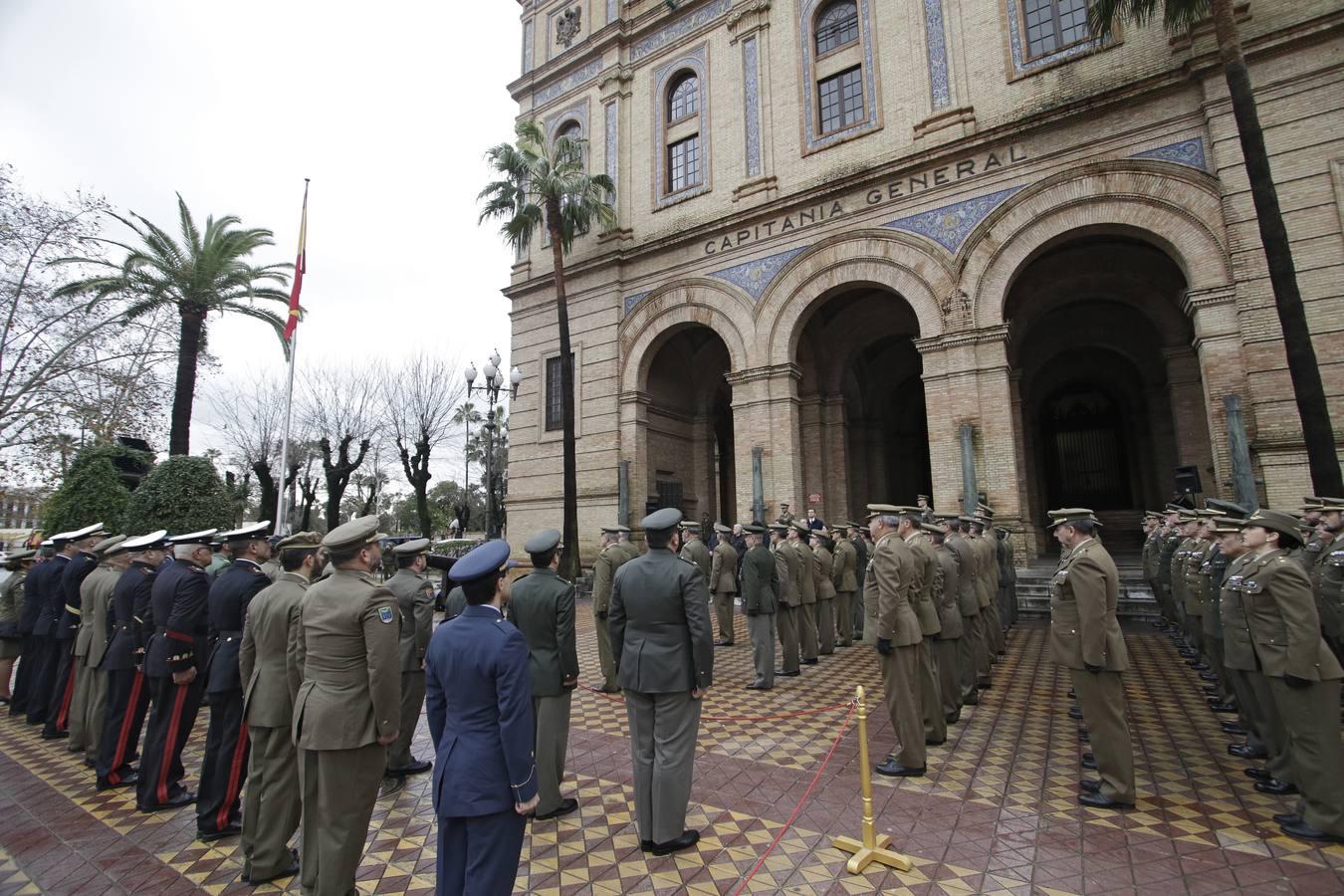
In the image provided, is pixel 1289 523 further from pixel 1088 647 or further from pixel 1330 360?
pixel 1330 360

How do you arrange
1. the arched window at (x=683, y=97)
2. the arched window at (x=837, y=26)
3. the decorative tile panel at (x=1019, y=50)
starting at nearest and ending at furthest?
the decorative tile panel at (x=1019, y=50), the arched window at (x=837, y=26), the arched window at (x=683, y=97)

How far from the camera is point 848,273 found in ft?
51.9

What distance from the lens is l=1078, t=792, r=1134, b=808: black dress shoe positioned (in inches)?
175

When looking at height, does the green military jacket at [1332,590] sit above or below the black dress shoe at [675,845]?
above

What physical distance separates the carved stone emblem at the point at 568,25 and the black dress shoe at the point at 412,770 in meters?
23.7

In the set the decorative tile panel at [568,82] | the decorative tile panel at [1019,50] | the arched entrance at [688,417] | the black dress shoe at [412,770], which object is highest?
the decorative tile panel at [568,82]

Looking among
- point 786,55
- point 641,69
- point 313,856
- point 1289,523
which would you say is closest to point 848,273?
point 786,55

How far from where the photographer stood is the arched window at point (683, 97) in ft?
64.5

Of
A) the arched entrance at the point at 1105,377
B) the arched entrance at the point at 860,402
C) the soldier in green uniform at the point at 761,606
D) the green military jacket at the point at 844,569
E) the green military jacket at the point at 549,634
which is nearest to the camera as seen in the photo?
the green military jacket at the point at 549,634

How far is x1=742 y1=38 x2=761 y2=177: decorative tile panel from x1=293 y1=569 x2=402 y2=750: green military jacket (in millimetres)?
17101

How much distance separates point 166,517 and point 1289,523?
16.0m

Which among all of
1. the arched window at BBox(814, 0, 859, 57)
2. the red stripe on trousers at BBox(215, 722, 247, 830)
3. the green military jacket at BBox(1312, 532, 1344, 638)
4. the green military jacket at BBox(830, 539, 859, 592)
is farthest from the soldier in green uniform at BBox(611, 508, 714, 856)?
the arched window at BBox(814, 0, 859, 57)

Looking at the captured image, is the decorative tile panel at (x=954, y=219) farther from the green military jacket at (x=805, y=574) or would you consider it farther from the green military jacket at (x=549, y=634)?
the green military jacket at (x=549, y=634)

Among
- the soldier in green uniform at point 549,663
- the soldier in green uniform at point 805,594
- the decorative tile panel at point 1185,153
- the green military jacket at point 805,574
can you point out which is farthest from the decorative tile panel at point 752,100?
the soldier in green uniform at point 549,663
